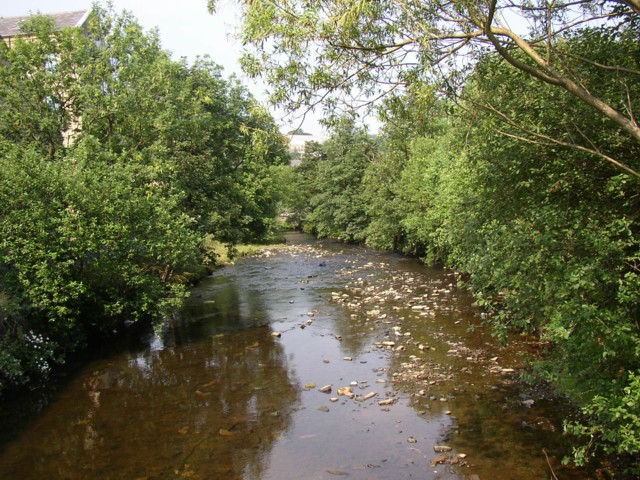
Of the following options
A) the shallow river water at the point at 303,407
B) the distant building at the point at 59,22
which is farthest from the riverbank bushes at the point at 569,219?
the distant building at the point at 59,22

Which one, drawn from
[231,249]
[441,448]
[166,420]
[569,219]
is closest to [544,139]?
[569,219]

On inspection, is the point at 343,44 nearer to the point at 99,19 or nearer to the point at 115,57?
the point at 115,57

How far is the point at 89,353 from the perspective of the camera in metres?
16.8

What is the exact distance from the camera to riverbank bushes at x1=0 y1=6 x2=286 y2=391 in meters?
14.1

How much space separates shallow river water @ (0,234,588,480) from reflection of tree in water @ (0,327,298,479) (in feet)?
0.13

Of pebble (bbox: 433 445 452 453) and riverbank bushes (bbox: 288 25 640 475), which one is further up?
riverbank bushes (bbox: 288 25 640 475)

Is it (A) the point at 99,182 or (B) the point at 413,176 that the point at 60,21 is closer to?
(A) the point at 99,182

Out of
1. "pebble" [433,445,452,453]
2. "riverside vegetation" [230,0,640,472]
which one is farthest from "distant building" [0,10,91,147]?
"pebble" [433,445,452,453]

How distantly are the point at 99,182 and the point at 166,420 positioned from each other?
8.23 m

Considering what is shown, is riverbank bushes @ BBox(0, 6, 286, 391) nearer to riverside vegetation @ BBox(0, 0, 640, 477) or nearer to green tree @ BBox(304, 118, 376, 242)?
riverside vegetation @ BBox(0, 0, 640, 477)

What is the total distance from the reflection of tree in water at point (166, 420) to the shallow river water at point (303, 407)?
41mm

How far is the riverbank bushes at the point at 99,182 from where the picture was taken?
14148 millimetres

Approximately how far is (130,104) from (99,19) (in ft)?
14.3

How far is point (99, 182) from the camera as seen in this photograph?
16.2 m
